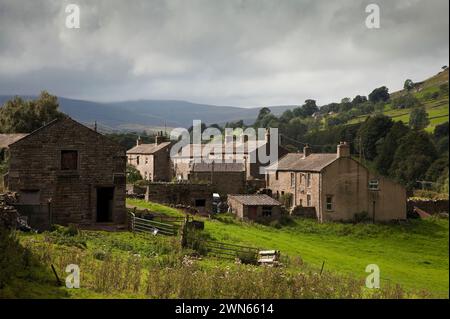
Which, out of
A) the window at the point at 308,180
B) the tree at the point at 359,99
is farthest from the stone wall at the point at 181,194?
the tree at the point at 359,99

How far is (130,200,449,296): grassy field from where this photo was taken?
2722 centimetres

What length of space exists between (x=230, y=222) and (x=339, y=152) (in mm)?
11352

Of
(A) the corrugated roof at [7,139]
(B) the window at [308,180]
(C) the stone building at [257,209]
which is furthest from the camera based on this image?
(B) the window at [308,180]

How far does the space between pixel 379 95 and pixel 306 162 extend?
70.1 m

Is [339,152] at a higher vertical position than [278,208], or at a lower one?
higher

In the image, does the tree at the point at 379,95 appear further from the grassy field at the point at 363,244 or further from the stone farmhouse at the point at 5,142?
the stone farmhouse at the point at 5,142

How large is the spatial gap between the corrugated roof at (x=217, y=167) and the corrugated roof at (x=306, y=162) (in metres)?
3.36

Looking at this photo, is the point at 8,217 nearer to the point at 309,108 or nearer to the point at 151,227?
the point at 151,227

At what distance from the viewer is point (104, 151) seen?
31.1 meters

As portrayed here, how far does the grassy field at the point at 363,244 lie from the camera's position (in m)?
27.2

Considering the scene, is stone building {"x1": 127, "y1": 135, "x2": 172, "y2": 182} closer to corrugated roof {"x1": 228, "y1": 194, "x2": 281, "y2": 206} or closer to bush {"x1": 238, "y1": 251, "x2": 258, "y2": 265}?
corrugated roof {"x1": 228, "y1": 194, "x2": 281, "y2": 206}

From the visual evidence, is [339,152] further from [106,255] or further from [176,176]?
[106,255]
